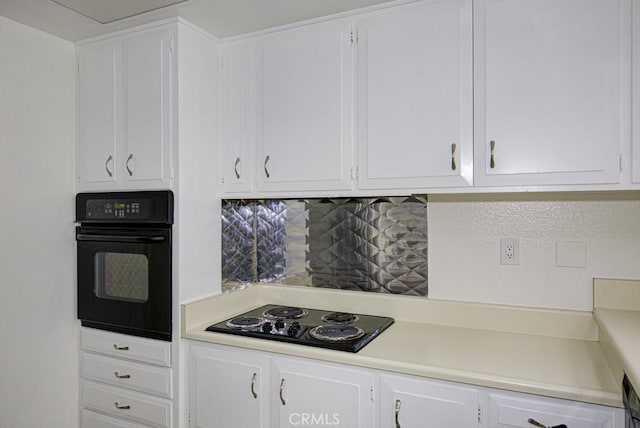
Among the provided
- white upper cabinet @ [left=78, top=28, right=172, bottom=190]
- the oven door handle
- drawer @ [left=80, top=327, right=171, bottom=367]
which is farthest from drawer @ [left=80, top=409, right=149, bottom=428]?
white upper cabinet @ [left=78, top=28, right=172, bottom=190]

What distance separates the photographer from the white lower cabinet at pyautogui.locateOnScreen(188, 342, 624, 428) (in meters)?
1.33

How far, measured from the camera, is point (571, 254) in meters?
1.76

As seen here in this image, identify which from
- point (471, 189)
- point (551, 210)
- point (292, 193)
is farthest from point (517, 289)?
point (292, 193)

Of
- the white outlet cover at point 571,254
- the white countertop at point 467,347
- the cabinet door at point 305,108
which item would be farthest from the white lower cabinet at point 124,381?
the white outlet cover at point 571,254

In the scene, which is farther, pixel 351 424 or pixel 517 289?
pixel 517 289

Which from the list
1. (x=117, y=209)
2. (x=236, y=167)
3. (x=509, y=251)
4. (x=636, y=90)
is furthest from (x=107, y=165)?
(x=636, y=90)

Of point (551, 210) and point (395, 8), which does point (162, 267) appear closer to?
point (395, 8)

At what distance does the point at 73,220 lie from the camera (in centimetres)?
217

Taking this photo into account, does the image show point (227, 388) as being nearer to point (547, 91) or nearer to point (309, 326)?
point (309, 326)

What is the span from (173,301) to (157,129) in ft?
2.56

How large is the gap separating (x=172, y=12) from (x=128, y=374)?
1.66 m

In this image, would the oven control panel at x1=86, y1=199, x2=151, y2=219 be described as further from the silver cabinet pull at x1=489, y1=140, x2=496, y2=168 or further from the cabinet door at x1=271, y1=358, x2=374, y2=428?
the silver cabinet pull at x1=489, y1=140, x2=496, y2=168

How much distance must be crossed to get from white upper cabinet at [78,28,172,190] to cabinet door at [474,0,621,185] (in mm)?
1348

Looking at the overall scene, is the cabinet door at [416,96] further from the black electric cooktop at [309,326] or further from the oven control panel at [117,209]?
the oven control panel at [117,209]
